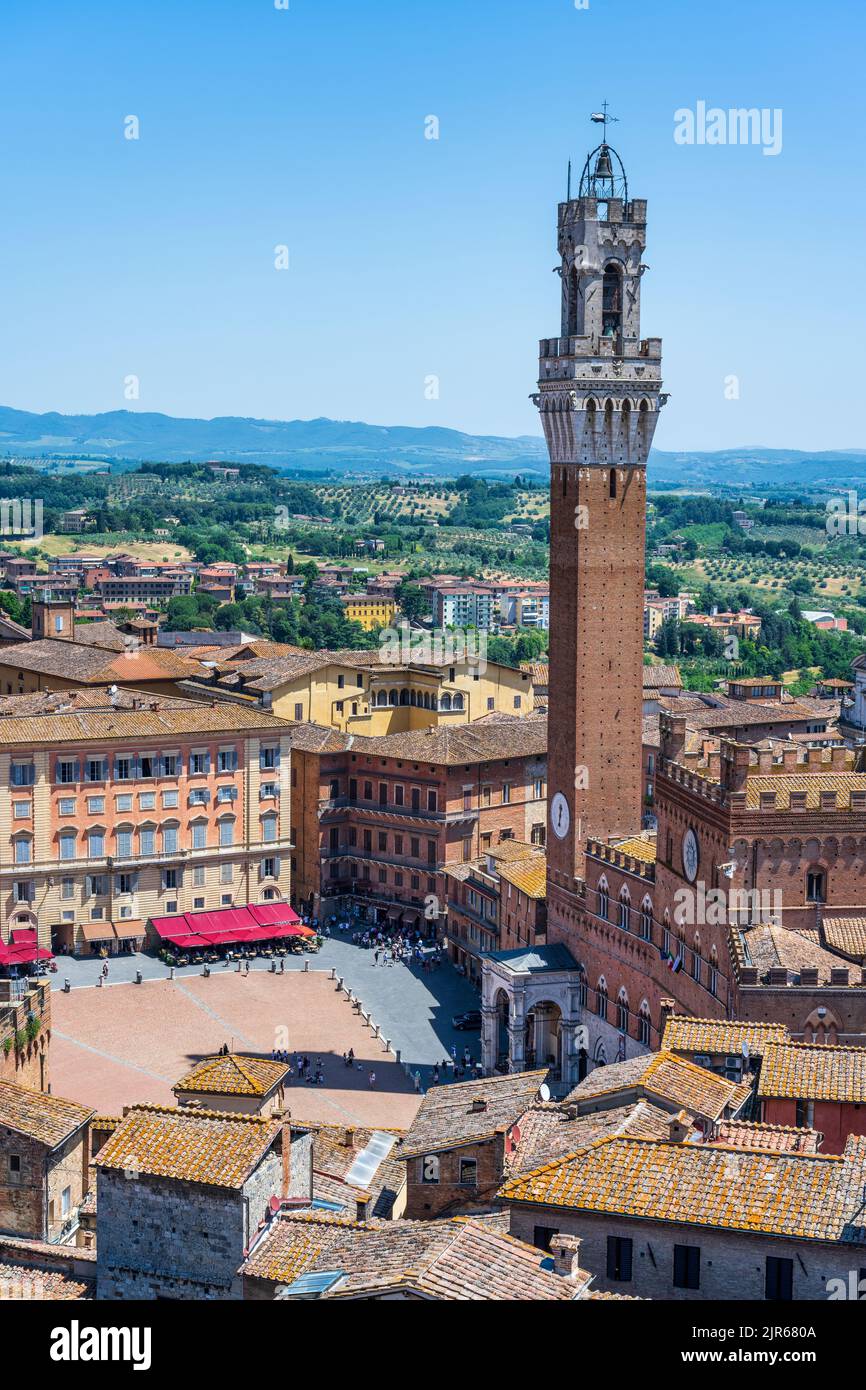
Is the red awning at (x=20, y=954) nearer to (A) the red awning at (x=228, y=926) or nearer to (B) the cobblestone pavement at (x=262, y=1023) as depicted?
(B) the cobblestone pavement at (x=262, y=1023)

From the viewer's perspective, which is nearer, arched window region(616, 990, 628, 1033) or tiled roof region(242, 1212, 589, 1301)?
tiled roof region(242, 1212, 589, 1301)

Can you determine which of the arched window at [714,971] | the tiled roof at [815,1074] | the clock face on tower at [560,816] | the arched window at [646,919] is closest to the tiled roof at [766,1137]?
the tiled roof at [815,1074]

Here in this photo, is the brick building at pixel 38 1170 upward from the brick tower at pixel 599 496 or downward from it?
downward

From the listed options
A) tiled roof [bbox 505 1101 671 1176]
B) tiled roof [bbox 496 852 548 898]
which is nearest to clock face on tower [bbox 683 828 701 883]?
tiled roof [bbox 496 852 548 898]

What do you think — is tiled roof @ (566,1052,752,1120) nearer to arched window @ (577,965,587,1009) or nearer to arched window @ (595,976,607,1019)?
arched window @ (595,976,607,1019)

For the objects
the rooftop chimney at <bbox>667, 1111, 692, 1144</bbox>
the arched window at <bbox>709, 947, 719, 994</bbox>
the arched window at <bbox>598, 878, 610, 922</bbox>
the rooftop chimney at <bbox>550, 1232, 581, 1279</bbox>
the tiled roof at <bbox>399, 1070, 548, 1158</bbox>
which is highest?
the rooftop chimney at <bbox>550, 1232, 581, 1279</bbox>

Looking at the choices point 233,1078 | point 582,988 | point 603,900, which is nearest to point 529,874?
point 582,988
